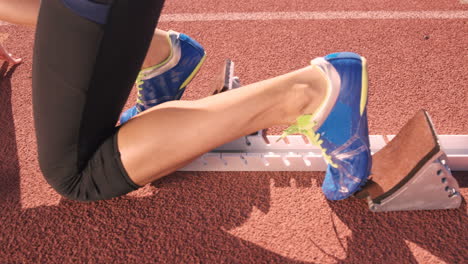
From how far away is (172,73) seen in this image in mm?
1565

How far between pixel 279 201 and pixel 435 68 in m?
1.33

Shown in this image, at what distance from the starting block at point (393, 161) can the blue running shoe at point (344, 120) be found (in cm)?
19

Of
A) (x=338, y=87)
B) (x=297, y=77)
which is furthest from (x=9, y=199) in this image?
(x=338, y=87)

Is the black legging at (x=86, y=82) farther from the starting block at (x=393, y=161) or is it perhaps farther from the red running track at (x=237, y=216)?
the starting block at (x=393, y=161)

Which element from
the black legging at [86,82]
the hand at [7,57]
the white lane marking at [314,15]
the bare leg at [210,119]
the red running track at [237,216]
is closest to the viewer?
the black legging at [86,82]

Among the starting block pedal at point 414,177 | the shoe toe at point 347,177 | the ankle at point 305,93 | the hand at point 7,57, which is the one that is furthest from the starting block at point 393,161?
the hand at point 7,57

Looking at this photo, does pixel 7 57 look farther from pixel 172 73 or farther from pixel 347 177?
pixel 347 177

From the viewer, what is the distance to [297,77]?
3.49ft

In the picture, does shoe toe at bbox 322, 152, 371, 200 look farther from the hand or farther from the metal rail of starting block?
the hand

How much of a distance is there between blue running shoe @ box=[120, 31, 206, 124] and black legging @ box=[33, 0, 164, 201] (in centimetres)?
47

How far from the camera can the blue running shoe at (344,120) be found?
1.11m

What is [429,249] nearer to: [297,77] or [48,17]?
[297,77]

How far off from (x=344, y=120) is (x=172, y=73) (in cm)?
80

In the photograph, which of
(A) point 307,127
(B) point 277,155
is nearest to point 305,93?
(A) point 307,127
